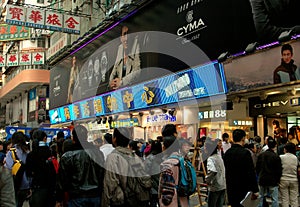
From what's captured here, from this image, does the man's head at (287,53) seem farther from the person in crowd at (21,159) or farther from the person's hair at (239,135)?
the person in crowd at (21,159)

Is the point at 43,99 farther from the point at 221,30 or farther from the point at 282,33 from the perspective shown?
the point at 282,33

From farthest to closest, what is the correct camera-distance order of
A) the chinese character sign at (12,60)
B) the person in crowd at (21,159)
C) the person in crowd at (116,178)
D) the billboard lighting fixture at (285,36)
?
the chinese character sign at (12,60), the billboard lighting fixture at (285,36), the person in crowd at (21,159), the person in crowd at (116,178)

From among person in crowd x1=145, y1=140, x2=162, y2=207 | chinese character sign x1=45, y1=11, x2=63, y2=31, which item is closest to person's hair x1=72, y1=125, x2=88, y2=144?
person in crowd x1=145, y1=140, x2=162, y2=207

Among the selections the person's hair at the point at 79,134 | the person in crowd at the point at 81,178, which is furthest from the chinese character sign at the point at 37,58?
the person in crowd at the point at 81,178

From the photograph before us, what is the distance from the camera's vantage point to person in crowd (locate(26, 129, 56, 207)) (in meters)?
6.30

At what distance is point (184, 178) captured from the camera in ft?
17.2

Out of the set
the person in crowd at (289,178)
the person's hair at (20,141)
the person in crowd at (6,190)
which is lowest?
the person in crowd at (289,178)

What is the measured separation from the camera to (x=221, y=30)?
1258 cm

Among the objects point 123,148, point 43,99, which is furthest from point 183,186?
point 43,99

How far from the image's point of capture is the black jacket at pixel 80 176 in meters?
5.40

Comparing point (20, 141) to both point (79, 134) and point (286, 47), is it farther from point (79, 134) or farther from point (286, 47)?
point (286, 47)

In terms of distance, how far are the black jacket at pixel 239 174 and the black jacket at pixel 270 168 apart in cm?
217

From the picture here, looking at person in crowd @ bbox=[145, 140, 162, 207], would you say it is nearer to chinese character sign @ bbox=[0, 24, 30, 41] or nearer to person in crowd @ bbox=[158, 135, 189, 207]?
person in crowd @ bbox=[158, 135, 189, 207]

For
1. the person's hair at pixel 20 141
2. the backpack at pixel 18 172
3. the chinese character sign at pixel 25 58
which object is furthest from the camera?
the chinese character sign at pixel 25 58
